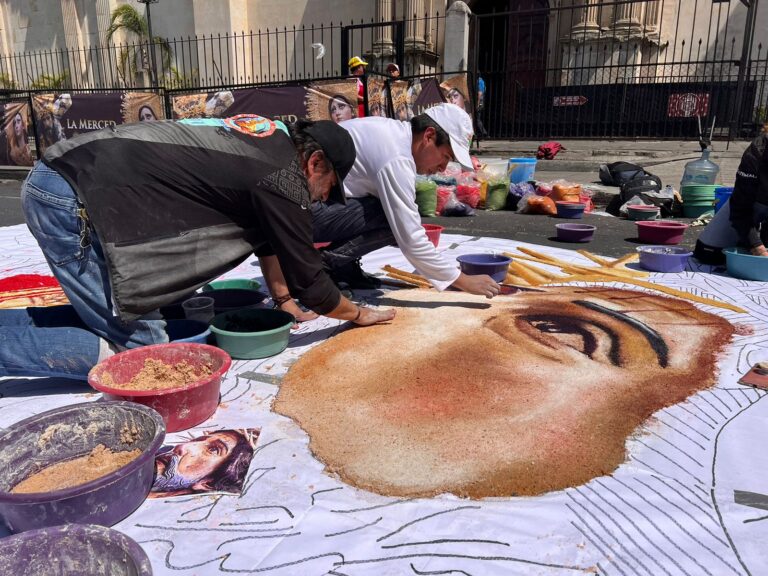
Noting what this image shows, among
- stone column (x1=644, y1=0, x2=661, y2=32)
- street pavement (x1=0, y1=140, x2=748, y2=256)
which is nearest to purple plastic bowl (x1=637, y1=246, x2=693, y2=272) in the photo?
street pavement (x1=0, y1=140, x2=748, y2=256)

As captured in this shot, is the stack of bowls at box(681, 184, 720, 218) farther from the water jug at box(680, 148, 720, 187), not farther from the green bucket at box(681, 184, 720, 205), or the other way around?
the water jug at box(680, 148, 720, 187)

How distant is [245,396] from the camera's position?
249 cm

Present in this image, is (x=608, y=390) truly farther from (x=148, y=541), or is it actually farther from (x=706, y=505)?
(x=148, y=541)

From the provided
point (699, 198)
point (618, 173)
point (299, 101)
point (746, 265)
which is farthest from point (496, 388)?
point (299, 101)

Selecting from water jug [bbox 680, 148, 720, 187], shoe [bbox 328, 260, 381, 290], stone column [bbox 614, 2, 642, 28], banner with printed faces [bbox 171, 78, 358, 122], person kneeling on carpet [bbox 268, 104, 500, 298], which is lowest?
shoe [bbox 328, 260, 381, 290]

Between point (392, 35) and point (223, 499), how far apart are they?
17.9m

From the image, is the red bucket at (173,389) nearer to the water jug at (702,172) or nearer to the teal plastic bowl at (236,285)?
the teal plastic bowl at (236,285)

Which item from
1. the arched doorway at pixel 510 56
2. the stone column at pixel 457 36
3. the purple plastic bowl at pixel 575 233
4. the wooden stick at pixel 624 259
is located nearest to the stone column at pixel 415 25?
the arched doorway at pixel 510 56

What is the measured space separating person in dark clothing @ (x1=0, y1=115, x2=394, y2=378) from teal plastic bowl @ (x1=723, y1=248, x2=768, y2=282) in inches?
123

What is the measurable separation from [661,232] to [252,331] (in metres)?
3.93

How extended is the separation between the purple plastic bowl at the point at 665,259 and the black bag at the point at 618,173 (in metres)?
4.02

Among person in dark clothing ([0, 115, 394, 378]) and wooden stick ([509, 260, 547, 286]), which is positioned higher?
person in dark clothing ([0, 115, 394, 378])

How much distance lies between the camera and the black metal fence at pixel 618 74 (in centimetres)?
1305

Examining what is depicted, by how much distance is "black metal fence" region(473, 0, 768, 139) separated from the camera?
13047 millimetres
